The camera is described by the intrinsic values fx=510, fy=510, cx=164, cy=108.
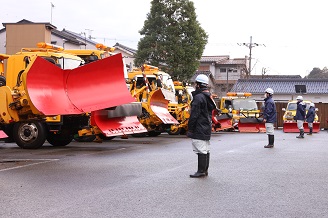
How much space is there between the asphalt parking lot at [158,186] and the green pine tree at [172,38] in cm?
2309

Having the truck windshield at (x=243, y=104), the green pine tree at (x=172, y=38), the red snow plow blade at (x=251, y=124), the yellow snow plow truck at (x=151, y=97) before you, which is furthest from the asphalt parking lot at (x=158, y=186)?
the green pine tree at (x=172, y=38)

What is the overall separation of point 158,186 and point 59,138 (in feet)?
27.3

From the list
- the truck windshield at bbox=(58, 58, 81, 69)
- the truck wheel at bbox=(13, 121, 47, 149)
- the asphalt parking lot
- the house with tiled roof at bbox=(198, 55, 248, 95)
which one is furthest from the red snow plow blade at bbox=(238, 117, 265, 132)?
the house with tiled roof at bbox=(198, 55, 248, 95)

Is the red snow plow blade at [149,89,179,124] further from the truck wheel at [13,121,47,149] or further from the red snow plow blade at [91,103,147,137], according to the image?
the truck wheel at [13,121,47,149]

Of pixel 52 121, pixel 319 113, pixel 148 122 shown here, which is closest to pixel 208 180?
pixel 52 121

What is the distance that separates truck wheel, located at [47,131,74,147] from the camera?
49.9 feet

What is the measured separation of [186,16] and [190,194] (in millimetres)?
29333

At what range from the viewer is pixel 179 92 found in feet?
77.5

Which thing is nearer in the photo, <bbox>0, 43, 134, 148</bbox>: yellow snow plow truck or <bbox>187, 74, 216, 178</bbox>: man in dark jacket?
<bbox>187, 74, 216, 178</bbox>: man in dark jacket

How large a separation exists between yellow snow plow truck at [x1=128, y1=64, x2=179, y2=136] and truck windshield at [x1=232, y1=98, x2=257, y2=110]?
9.05 m

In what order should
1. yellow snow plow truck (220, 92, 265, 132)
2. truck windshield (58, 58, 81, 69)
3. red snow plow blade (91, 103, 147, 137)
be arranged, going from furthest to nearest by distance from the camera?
yellow snow plow truck (220, 92, 265, 132)
truck windshield (58, 58, 81, 69)
red snow plow blade (91, 103, 147, 137)

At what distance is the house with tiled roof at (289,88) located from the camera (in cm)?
5284

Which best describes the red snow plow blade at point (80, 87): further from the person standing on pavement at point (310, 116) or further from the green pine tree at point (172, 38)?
the green pine tree at point (172, 38)

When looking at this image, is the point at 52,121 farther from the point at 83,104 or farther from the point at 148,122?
the point at 148,122
